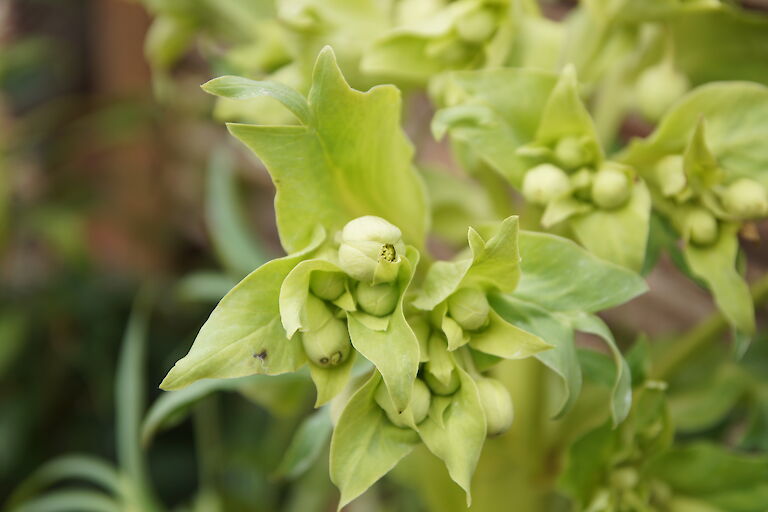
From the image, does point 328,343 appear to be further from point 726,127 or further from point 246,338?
point 726,127

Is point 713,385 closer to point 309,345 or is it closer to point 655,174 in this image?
point 655,174

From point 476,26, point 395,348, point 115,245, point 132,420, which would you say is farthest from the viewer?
point 115,245

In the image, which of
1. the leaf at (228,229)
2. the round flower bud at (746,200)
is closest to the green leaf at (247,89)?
the round flower bud at (746,200)

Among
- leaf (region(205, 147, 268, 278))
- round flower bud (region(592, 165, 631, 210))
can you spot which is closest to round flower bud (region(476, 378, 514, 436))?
round flower bud (region(592, 165, 631, 210))

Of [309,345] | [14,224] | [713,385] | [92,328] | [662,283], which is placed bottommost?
[92,328]

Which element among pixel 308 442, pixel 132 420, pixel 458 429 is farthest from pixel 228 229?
pixel 458 429

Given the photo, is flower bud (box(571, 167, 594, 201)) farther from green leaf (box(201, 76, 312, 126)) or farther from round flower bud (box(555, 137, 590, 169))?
green leaf (box(201, 76, 312, 126))

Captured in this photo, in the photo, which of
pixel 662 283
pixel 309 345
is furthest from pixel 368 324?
pixel 662 283
